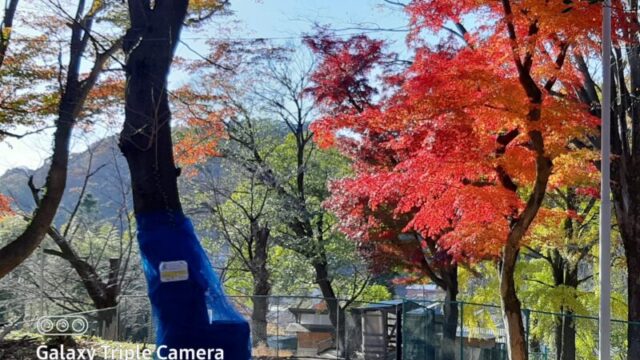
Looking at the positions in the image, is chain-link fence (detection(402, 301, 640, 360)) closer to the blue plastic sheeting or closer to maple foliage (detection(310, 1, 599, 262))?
maple foliage (detection(310, 1, 599, 262))

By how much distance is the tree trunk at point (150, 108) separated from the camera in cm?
553

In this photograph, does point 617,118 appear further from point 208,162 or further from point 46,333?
point 208,162

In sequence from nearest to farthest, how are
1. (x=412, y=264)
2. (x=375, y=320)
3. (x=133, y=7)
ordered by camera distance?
(x=133, y=7) < (x=375, y=320) < (x=412, y=264)

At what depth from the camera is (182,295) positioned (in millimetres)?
5297

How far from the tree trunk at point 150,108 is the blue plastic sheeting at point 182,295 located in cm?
24

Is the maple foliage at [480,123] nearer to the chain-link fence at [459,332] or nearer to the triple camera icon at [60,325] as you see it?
the chain-link fence at [459,332]

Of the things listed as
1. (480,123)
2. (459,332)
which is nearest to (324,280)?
(459,332)

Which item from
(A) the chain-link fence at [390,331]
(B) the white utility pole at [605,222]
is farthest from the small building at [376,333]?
(B) the white utility pole at [605,222]

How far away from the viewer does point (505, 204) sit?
8.06 metres

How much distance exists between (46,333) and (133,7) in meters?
4.90

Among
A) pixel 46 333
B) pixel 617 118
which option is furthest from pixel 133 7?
pixel 617 118

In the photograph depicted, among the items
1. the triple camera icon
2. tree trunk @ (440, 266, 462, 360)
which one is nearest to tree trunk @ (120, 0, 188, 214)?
the triple camera icon

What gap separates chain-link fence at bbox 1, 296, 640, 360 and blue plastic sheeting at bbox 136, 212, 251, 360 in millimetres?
4400

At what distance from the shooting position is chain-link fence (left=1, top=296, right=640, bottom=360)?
37.2 ft
